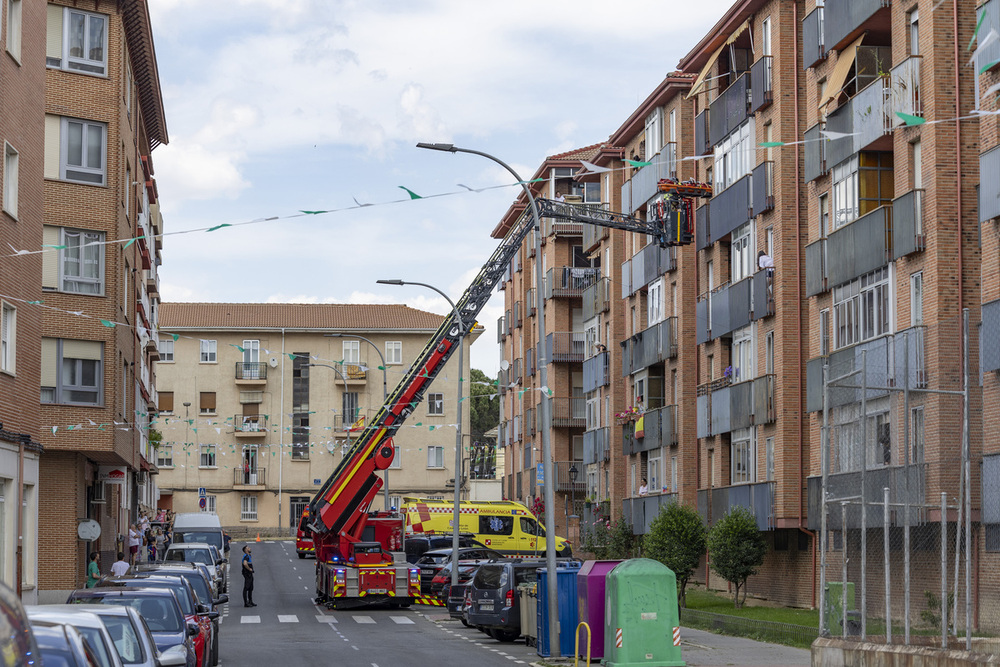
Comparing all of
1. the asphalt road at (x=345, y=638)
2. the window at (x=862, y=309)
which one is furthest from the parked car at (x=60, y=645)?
the window at (x=862, y=309)

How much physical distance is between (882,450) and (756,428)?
11.5 metres

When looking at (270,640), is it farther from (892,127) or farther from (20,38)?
(892,127)

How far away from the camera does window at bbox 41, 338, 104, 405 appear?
34.3 metres

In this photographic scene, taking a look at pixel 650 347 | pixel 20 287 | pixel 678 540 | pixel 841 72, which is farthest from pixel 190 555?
pixel 841 72

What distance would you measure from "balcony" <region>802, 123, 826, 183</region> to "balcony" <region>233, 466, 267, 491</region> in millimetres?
56783

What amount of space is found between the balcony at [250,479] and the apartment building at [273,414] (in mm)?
60

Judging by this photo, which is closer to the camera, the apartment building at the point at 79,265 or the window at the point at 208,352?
the apartment building at the point at 79,265

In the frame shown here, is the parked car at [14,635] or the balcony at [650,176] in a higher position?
the balcony at [650,176]

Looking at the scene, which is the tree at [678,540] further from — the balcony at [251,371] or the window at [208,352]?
the window at [208,352]

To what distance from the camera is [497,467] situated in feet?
336

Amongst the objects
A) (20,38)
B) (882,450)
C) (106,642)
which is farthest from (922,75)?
(106,642)

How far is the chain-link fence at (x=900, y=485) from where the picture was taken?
18422mm

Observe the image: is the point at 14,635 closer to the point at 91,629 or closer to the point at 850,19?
the point at 91,629

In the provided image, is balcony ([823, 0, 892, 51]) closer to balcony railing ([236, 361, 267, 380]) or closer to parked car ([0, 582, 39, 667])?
parked car ([0, 582, 39, 667])
